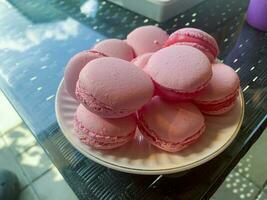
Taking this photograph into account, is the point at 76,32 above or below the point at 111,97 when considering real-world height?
below

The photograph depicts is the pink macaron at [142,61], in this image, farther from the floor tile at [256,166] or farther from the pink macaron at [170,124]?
the floor tile at [256,166]

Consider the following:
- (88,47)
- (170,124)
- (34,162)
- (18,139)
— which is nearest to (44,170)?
(34,162)

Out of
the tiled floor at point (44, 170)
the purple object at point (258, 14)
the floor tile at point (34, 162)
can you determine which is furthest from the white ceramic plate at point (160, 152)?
the floor tile at point (34, 162)

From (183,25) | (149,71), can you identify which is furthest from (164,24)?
(149,71)

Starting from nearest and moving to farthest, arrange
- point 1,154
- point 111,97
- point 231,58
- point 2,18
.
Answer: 1. point 111,97
2. point 231,58
3. point 2,18
4. point 1,154

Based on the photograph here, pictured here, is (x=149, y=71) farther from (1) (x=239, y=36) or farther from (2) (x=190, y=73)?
(1) (x=239, y=36)

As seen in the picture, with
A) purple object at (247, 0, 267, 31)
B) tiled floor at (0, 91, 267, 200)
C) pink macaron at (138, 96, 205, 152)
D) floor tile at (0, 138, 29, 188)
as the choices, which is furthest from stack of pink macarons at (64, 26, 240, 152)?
floor tile at (0, 138, 29, 188)
